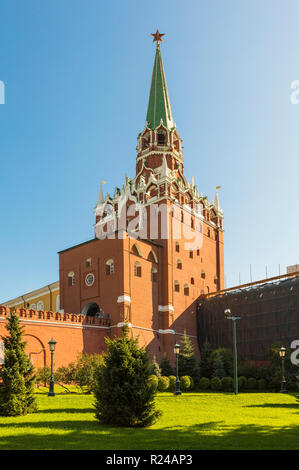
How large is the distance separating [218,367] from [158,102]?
29918mm

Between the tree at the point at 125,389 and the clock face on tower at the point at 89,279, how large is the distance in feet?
88.5

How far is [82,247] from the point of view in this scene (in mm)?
44438

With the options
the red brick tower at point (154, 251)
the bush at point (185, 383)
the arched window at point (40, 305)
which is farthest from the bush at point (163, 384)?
the arched window at point (40, 305)

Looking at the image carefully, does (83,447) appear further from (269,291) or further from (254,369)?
(269,291)

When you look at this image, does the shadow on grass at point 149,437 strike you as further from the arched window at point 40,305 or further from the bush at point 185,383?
the arched window at point 40,305

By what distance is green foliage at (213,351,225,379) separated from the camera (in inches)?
1453

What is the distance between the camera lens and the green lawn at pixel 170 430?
11641 mm

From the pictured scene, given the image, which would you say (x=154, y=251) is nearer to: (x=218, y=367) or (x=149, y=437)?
(x=218, y=367)

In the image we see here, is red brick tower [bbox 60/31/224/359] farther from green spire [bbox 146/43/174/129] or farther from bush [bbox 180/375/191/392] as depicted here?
bush [bbox 180/375/191/392]

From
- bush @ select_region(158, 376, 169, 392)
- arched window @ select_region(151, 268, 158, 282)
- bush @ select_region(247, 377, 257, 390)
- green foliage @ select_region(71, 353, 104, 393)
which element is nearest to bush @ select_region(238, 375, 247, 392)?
bush @ select_region(247, 377, 257, 390)

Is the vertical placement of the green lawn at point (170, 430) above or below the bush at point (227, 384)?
above

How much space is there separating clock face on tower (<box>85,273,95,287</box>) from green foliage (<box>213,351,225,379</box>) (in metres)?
12.0
